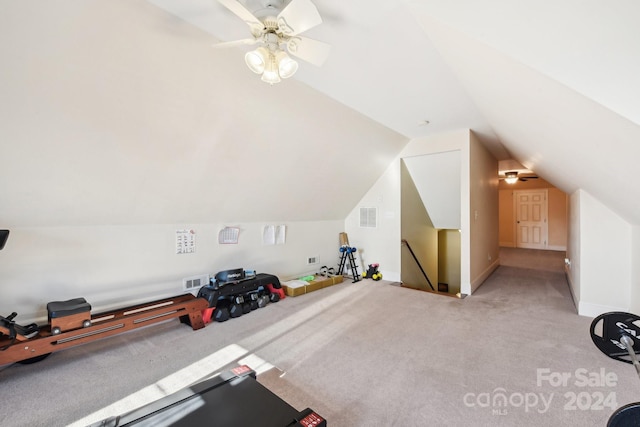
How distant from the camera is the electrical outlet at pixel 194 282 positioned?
11.0ft

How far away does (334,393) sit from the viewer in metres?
1.89

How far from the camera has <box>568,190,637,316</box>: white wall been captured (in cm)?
299

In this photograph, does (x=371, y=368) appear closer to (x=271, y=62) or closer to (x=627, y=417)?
(x=627, y=417)

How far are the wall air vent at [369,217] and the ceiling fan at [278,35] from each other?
141 inches

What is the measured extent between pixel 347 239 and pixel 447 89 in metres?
3.31

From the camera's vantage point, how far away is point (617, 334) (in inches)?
84.2

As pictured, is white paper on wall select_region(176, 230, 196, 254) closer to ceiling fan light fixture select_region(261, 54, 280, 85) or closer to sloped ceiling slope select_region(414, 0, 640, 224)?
ceiling fan light fixture select_region(261, 54, 280, 85)

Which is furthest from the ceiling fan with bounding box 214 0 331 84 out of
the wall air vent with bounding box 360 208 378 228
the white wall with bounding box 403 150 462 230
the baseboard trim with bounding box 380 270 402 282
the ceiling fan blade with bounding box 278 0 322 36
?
the baseboard trim with bounding box 380 270 402 282

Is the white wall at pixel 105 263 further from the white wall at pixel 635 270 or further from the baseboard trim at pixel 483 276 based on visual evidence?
the white wall at pixel 635 270

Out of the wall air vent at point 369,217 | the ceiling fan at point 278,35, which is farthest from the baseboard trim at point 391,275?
the ceiling fan at point 278,35

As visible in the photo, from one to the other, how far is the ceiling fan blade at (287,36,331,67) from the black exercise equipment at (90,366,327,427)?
2109 mm

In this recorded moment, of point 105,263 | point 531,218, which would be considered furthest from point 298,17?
point 531,218

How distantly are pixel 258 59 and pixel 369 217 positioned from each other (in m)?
3.86

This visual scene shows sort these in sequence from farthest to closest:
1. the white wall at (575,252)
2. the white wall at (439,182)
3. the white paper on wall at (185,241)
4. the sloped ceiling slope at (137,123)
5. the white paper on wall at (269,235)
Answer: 1. the white wall at (439,182)
2. the white paper on wall at (269,235)
3. the white wall at (575,252)
4. the white paper on wall at (185,241)
5. the sloped ceiling slope at (137,123)
